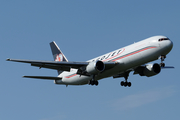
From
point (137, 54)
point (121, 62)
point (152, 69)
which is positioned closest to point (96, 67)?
point (121, 62)

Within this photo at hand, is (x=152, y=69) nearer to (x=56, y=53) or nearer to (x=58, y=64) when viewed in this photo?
(x=58, y=64)

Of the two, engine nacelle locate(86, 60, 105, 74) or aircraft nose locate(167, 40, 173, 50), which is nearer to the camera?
aircraft nose locate(167, 40, 173, 50)

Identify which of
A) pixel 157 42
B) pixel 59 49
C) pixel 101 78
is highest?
pixel 59 49

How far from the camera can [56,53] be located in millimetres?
52469

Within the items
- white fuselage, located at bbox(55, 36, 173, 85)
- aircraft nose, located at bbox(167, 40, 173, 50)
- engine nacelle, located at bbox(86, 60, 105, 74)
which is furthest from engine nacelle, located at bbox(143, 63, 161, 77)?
engine nacelle, located at bbox(86, 60, 105, 74)

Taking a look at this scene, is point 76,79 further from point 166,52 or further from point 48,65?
point 166,52

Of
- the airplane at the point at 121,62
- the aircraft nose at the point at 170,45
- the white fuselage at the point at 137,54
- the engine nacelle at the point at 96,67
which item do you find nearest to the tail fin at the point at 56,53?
the airplane at the point at 121,62

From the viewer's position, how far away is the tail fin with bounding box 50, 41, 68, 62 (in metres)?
51.1

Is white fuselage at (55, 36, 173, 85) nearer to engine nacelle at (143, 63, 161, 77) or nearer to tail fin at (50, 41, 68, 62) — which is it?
engine nacelle at (143, 63, 161, 77)

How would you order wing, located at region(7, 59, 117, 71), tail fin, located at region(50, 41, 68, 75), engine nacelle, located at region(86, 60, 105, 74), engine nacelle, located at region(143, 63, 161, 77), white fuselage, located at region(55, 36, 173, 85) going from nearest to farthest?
white fuselage, located at region(55, 36, 173, 85) < wing, located at region(7, 59, 117, 71) < engine nacelle, located at region(86, 60, 105, 74) < engine nacelle, located at region(143, 63, 161, 77) < tail fin, located at region(50, 41, 68, 75)

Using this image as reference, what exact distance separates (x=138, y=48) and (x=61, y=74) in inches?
602

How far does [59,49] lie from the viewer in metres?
52.3

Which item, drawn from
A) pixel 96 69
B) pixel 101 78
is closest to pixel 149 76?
pixel 101 78

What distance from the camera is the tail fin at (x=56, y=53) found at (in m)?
51.1
